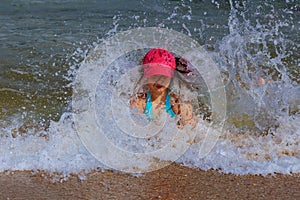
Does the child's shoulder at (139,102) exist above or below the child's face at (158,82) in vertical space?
below

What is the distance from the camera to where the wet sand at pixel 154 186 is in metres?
2.93

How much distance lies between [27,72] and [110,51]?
1.36 m

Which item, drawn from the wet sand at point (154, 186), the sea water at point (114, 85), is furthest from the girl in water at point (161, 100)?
the wet sand at point (154, 186)

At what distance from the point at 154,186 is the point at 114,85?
158cm

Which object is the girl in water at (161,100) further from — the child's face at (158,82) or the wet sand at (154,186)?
the wet sand at (154,186)

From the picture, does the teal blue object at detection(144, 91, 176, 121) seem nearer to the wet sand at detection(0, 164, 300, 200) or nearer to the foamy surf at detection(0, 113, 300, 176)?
the foamy surf at detection(0, 113, 300, 176)

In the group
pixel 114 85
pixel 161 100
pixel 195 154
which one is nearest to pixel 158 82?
pixel 161 100

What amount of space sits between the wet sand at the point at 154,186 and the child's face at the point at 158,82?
2.38ft

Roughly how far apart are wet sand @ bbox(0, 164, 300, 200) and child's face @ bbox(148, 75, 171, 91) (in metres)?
0.73

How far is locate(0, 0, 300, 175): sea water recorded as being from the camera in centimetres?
344

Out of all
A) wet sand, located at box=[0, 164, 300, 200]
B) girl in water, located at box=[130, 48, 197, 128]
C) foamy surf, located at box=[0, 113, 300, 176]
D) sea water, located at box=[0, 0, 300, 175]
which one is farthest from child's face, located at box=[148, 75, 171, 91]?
wet sand, located at box=[0, 164, 300, 200]

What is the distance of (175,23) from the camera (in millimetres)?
8742

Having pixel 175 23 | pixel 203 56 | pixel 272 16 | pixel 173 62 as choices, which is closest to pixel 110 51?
pixel 203 56

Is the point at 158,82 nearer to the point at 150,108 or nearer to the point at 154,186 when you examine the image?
the point at 150,108
